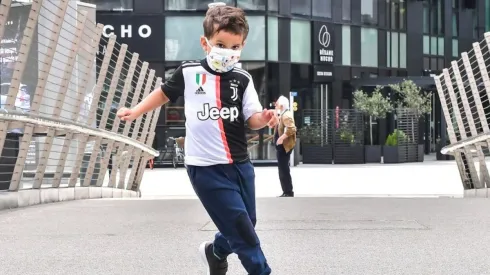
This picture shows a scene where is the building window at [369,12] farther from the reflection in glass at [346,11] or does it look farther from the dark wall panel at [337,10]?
the dark wall panel at [337,10]

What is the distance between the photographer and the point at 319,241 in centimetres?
649

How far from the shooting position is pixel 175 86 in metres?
4.44

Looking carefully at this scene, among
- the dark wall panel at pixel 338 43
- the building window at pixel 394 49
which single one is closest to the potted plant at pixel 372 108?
the dark wall panel at pixel 338 43

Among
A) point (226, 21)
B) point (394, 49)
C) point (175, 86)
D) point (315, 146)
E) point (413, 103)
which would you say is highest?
point (394, 49)

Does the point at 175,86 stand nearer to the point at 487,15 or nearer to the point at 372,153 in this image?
the point at 372,153

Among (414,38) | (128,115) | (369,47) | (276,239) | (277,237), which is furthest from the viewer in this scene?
(414,38)

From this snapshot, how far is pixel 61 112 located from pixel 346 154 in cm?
2120

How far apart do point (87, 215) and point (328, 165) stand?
75.5 ft

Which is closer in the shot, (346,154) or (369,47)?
(346,154)

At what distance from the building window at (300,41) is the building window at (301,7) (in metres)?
0.39

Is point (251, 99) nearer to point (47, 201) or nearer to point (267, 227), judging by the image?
point (267, 227)

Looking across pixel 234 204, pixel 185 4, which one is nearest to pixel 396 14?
pixel 185 4

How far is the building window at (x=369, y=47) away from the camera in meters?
36.9

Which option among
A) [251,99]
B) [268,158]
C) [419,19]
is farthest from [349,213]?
[419,19]
